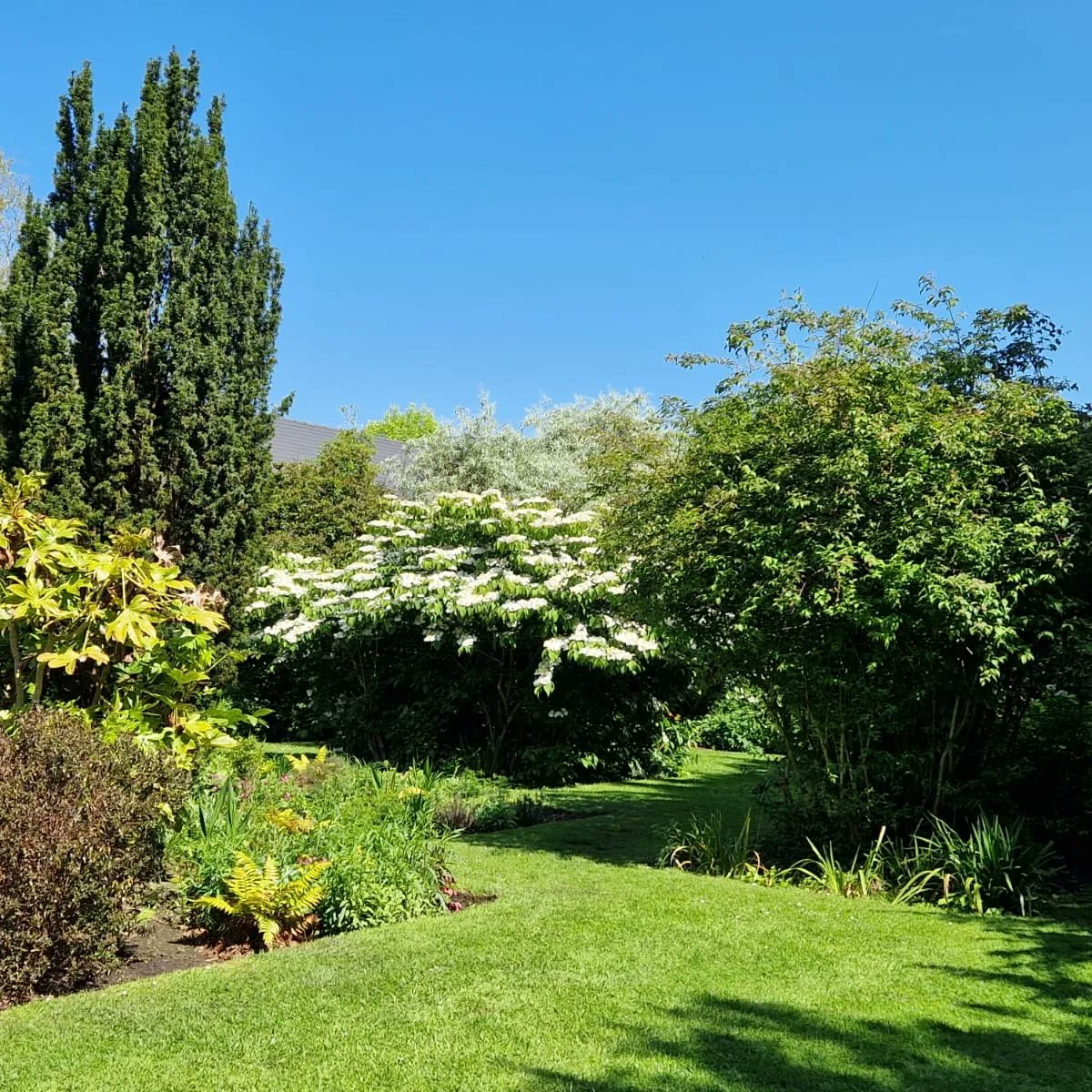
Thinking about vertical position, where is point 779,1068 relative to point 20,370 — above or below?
below

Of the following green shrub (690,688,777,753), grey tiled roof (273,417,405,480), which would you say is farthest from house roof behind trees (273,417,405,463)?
green shrub (690,688,777,753)

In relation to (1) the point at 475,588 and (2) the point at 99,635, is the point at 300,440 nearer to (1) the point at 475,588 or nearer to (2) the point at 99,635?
(1) the point at 475,588

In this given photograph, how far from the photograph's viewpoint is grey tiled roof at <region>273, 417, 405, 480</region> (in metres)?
29.3

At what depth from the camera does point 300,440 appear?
31.0 metres

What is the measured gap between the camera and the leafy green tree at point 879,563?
6.20 meters

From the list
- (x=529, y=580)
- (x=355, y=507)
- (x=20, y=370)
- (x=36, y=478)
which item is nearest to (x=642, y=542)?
(x=529, y=580)

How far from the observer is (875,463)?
6.50m

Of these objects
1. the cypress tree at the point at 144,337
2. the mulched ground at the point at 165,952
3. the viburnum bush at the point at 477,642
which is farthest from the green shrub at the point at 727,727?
the mulched ground at the point at 165,952

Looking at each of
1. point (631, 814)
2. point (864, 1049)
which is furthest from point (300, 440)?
point (864, 1049)

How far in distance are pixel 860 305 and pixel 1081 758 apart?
434 centimetres

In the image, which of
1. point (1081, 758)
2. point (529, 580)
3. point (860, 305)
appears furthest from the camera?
point (529, 580)

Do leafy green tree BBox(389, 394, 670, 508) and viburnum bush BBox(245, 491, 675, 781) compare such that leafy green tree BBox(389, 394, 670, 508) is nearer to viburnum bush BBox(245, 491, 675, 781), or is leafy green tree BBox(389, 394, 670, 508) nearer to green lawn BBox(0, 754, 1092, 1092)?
viburnum bush BBox(245, 491, 675, 781)

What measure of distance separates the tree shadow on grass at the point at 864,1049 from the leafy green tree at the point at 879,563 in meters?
2.34

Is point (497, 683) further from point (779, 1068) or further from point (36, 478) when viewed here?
point (779, 1068)
